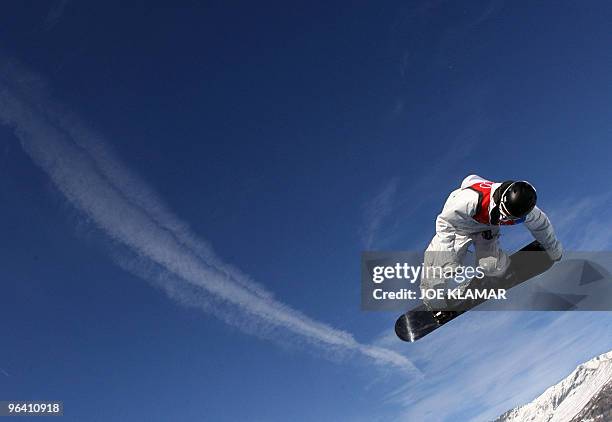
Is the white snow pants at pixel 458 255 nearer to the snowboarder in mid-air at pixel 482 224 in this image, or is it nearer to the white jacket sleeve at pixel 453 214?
the snowboarder in mid-air at pixel 482 224

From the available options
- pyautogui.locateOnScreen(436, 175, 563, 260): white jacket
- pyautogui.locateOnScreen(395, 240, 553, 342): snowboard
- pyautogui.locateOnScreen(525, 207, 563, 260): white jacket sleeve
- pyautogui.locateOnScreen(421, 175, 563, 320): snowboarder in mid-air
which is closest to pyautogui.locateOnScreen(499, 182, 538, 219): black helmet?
pyautogui.locateOnScreen(421, 175, 563, 320): snowboarder in mid-air

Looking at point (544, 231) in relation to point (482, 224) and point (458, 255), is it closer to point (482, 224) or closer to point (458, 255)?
point (482, 224)

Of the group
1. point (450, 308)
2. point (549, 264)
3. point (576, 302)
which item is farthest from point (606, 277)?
point (450, 308)

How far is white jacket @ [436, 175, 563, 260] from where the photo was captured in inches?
537

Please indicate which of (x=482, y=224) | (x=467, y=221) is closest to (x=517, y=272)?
(x=482, y=224)

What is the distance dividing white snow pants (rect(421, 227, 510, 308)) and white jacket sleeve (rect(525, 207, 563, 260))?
1.22 meters

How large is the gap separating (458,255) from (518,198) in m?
3.02

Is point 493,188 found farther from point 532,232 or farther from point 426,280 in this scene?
point 426,280

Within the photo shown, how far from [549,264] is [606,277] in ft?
15.6

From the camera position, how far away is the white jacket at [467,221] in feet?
44.8

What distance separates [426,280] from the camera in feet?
49.6

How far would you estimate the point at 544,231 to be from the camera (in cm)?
1410

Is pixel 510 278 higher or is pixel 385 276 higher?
pixel 385 276

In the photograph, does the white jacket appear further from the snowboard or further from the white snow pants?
the snowboard
